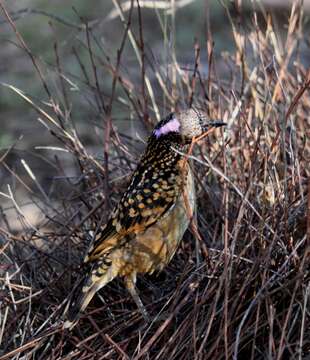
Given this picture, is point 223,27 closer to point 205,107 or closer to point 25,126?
point 25,126

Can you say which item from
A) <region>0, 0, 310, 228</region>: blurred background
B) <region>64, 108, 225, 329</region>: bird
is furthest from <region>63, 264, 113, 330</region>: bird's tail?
<region>0, 0, 310, 228</region>: blurred background

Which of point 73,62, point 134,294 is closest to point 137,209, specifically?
point 134,294

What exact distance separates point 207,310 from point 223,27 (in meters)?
7.03

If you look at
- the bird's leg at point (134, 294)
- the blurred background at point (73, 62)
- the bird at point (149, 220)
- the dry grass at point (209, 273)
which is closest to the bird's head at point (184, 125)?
the bird at point (149, 220)

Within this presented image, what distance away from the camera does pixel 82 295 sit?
3.68m

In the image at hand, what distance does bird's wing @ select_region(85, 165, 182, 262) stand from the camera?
12.3 ft

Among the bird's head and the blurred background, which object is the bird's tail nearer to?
the bird's head

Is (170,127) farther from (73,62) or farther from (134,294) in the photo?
(73,62)

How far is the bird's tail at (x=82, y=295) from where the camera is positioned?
361cm

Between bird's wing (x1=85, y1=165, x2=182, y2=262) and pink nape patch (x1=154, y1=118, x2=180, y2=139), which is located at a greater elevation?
pink nape patch (x1=154, y1=118, x2=180, y2=139)

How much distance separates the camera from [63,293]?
3920 millimetres

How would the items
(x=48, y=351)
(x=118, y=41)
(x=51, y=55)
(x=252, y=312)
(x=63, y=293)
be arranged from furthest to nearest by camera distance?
1. (x=118, y=41)
2. (x=51, y=55)
3. (x=63, y=293)
4. (x=48, y=351)
5. (x=252, y=312)

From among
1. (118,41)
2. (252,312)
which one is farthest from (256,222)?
(118,41)

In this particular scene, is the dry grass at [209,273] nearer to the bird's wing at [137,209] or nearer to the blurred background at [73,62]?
A: the bird's wing at [137,209]
